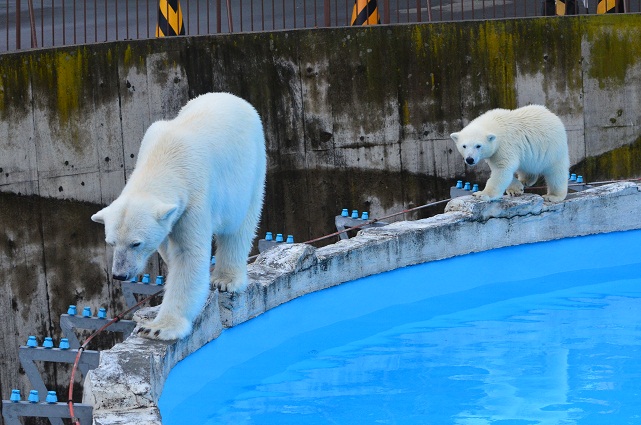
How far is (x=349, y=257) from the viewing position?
711 centimetres

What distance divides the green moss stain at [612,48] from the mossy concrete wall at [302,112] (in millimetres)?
13

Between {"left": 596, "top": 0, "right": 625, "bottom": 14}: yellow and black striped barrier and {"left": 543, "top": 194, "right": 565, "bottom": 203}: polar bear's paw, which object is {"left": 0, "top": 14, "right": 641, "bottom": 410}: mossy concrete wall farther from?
{"left": 543, "top": 194, "right": 565, "bottom": 203}: polar bear's paw

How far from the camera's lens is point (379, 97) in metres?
9.77

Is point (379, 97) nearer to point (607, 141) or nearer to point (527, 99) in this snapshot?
point (527, 99)

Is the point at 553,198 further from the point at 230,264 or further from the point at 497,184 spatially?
the point at 230,264

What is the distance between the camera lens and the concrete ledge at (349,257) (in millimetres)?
4777

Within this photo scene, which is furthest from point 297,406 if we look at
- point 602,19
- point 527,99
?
point 602,19

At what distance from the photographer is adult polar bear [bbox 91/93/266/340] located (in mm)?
4797

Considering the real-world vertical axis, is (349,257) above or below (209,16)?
below

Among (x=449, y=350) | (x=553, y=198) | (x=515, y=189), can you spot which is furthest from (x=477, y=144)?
(x=449, y=350)

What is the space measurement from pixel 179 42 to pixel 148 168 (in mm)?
4156

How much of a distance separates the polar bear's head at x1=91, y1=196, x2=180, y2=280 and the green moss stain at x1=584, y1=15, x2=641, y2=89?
6311 millimetres

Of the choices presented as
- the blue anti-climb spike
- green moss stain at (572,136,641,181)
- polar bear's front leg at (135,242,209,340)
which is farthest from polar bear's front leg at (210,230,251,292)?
green moss stain at (572,136,641,181)

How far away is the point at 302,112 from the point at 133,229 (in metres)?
4.99
